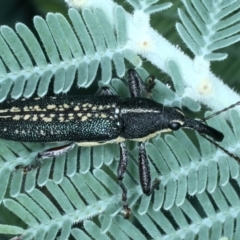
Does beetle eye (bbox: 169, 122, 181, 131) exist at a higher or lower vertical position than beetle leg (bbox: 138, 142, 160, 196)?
higher

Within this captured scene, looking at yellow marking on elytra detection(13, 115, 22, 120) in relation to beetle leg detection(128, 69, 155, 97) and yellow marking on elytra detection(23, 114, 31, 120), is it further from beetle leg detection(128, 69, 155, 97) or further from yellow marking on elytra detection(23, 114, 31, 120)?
beetle leg detection(128, 69, 155, 97)

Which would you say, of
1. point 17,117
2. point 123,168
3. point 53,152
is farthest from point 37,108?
point 123,168

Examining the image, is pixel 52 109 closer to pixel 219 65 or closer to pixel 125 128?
pixel 125 128

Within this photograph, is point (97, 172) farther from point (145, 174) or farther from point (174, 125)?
point (174, 125)

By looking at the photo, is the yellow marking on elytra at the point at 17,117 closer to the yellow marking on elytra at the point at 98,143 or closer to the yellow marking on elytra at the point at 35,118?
the yellow marking on elytra at the point at 35,118

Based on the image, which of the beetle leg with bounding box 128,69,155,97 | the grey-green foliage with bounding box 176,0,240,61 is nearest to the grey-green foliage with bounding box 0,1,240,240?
the beetle leg with bounding box 128,69,155,97

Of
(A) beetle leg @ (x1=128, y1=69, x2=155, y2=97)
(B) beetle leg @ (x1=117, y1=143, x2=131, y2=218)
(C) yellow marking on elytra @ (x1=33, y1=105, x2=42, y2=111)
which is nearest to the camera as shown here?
(B) beetle leg @ (x1=117, y1=143, x2=131, y2=218)

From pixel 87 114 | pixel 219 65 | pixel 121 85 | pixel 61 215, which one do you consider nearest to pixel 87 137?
pixel 87 114
